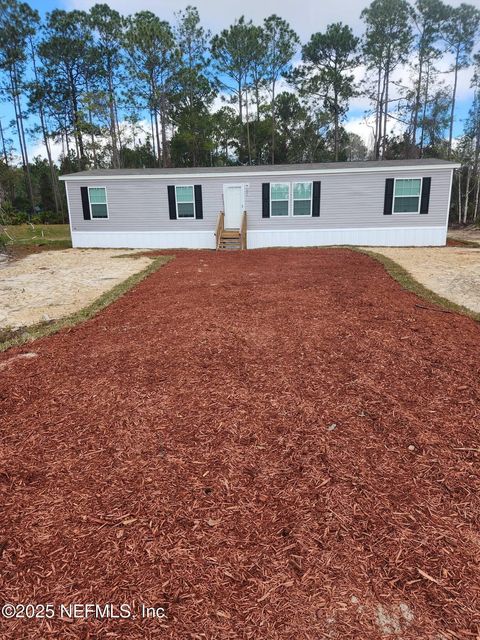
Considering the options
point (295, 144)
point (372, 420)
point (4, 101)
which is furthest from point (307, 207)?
point (4, 101)

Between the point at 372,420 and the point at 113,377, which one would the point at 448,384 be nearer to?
the point at 372,420

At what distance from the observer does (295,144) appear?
107 feet

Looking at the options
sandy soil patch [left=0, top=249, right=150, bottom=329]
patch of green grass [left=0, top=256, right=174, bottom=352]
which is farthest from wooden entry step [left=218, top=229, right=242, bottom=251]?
patch of green grass [left=0, top=256, right=174, bottom=352]

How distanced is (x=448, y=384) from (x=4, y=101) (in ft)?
130

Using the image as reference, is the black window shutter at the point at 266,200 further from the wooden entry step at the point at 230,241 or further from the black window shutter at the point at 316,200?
the black window shutter at the point at 316,200

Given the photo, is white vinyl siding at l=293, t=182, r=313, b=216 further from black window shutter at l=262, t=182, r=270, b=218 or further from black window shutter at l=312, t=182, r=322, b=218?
black window shutter at l=262, t=182, r=270, b=218

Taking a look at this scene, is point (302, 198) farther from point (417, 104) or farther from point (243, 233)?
point (417, 104)

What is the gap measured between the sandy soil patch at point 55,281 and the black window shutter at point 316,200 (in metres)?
6.34

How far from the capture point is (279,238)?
15141 millimetres

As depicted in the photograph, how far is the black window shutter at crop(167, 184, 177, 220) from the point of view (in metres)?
15.0

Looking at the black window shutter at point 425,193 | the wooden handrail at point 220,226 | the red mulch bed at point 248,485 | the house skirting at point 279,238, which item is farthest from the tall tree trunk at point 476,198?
the red mulch bed at point 248,485

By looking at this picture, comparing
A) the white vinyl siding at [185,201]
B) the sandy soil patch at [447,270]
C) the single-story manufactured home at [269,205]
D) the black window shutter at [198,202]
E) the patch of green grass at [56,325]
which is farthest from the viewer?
the white vinyl siding at [185,201]

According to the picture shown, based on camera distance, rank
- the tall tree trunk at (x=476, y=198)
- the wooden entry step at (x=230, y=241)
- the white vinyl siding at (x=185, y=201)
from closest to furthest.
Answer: the wooden entry step at (x=230, y=241) < the white vinyl siding at (x=185, y=201) < the tall tree trunk at (x=476, y=198)

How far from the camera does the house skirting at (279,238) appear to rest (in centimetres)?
1456
